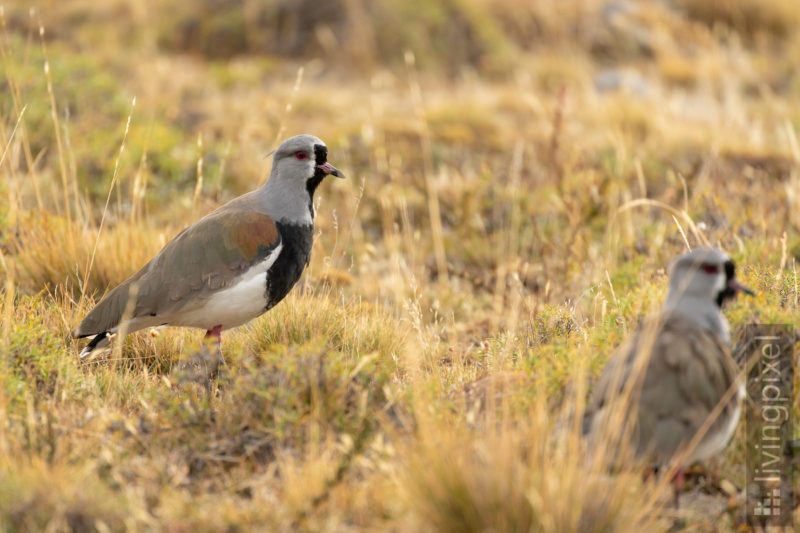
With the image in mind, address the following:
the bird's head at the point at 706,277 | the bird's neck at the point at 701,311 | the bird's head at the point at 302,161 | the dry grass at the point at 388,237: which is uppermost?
the bird's head at the point at 302,161

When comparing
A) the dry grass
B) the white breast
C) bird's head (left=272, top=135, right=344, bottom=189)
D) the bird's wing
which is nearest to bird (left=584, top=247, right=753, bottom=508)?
the dry grass

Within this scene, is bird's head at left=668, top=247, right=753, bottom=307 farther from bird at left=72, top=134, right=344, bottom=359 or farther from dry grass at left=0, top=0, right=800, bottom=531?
bird at left=72, top=134, right=344, bottom=359

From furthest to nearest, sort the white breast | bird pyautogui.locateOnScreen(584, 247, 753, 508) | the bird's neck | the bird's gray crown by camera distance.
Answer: the bird's gray crown, the white breast, the bird's neck, bird pyautogui.locateOnScreen(584, 247, 753, 508)

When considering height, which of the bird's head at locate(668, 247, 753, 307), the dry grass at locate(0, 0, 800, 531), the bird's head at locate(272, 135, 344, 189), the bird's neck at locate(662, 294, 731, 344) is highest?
the bird's head at locate(272, 135, 344, 189)

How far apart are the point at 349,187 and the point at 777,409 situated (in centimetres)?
561

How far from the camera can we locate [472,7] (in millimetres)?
14242

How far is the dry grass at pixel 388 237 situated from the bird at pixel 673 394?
136 millimetres

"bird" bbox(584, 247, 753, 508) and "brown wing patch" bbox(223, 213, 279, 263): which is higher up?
"brown wing patch" bbox(223, 213, 279, 263)

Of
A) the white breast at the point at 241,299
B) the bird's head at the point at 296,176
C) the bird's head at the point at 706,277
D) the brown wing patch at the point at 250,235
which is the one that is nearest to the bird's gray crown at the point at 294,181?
the bird's head at the point at 296,176

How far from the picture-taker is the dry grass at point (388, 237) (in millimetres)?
3443

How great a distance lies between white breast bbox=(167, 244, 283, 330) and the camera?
16.1 ft

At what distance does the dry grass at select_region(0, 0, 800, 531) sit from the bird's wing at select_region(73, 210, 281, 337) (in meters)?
0.27

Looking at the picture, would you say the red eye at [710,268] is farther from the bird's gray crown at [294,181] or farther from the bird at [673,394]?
the bird's gray crown at [294,181]

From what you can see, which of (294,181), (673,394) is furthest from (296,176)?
(673,394)
